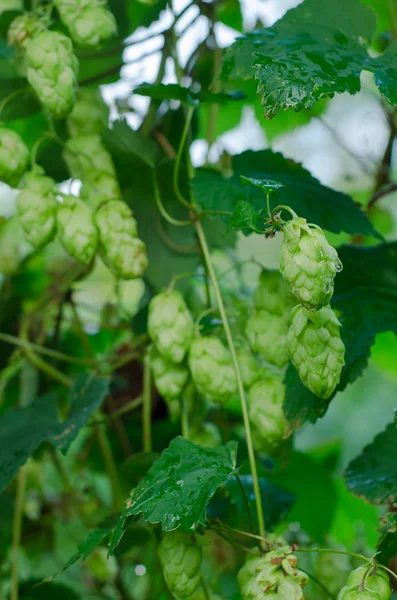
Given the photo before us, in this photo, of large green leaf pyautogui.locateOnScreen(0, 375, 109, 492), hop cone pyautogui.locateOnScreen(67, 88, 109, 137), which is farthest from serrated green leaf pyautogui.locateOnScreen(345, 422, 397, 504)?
hop cone pyautogui.locateOnScreen(67, 88, 109, 137)

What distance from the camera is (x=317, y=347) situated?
0.56 metres

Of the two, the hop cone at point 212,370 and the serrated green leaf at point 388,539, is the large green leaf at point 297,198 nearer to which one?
the hop cone at point 212,370

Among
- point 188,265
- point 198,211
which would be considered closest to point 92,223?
point 198,211

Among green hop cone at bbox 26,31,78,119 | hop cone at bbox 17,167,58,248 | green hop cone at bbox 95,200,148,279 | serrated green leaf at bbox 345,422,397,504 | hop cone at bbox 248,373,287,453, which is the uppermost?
green hop cone at bbox 26,31,78,119

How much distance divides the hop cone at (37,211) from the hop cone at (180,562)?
341 mm

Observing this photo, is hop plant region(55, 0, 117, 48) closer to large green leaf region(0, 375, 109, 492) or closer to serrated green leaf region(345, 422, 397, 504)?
large green leaf region(0, 375, 109, 492)

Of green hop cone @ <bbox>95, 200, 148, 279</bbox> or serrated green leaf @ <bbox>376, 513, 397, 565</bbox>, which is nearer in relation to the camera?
serrated green leaf @ <bbox>376, 513, 397, 565</bbox>

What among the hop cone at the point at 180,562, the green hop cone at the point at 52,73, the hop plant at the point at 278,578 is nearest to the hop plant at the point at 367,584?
the hop plant at the point at 278,578

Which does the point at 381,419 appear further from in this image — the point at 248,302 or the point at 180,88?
the point at 180,88

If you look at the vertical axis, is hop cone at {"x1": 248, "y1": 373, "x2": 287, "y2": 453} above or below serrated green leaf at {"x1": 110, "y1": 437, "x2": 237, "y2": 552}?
below

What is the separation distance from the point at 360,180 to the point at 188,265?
1180 millimetres

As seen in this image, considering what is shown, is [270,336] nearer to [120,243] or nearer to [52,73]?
[120,243]

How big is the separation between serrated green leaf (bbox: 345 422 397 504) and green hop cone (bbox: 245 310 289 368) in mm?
130

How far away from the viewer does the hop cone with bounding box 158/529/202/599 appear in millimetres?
587
